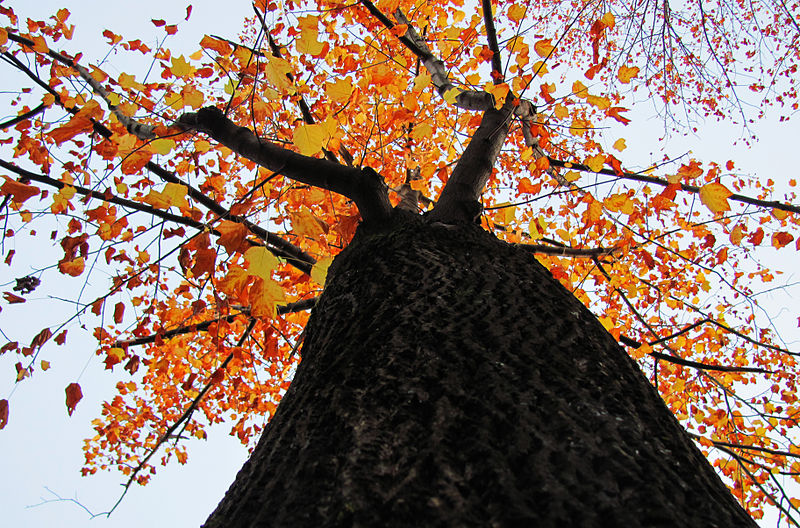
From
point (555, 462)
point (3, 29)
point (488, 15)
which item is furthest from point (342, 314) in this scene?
point (3, 29)

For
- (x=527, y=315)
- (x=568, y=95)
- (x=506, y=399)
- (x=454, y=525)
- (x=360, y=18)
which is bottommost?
(x=454, y=525)

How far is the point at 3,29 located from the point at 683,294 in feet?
27.0

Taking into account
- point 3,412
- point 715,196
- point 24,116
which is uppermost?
point 715,196

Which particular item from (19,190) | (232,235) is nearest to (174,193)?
(232,235)

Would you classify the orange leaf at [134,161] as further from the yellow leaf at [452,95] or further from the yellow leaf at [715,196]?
the yellow leaf at [715,196]

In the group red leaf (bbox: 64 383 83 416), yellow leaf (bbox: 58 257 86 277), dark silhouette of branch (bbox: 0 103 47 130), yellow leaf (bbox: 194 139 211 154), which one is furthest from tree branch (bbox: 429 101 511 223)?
dark silhouette of branch (bbox: 0 103 47 130)

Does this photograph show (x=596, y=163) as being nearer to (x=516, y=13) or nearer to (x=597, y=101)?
(x=597, y=101)

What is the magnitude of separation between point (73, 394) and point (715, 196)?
13.7 ft

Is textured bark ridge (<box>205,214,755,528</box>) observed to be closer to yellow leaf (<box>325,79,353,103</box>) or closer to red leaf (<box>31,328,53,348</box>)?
yellow leaf (<box>325,79,353,103</box>)

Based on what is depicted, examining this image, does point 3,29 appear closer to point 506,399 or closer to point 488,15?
point 488,15

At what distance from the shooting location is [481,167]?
2660mm

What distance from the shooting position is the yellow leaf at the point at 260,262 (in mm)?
1640

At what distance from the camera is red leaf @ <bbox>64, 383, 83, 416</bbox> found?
246 cm

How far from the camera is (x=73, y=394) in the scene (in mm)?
2510
